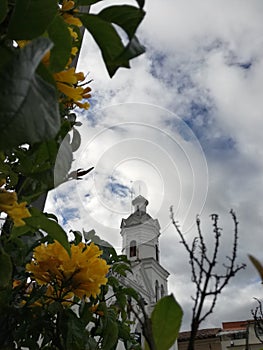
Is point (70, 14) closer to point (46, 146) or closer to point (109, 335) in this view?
point (46, 146)

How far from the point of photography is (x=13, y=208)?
220 mm

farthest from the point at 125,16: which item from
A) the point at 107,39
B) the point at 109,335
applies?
the point at 109,335

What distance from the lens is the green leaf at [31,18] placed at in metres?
0.20

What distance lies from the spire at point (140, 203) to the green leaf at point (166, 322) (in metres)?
0.26

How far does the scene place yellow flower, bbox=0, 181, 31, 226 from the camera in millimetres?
214

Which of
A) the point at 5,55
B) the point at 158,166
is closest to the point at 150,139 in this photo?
the point at 158,166

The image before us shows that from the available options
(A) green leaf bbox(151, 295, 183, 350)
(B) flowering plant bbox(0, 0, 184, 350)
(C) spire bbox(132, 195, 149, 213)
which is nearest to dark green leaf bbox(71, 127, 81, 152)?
(B) flowering plant bbox(0, 0, 184, 350)

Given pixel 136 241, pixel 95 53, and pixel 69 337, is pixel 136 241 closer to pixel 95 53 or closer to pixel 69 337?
pixel 69 337

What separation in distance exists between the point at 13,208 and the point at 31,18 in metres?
0.10

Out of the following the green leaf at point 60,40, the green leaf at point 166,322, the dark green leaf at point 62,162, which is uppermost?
the green leaf at point 60,40

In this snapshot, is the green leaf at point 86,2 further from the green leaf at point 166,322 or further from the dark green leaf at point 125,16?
the green leaf at point 166,322

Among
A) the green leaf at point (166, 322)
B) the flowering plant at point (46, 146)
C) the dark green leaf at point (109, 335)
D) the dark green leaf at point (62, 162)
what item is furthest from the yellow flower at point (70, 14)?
the dark green leaf at point (109, 335)

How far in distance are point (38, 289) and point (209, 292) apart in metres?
0.30

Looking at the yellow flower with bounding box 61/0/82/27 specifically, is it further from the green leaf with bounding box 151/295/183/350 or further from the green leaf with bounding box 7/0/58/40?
the green leaf with bounding box 151/295/183/350
